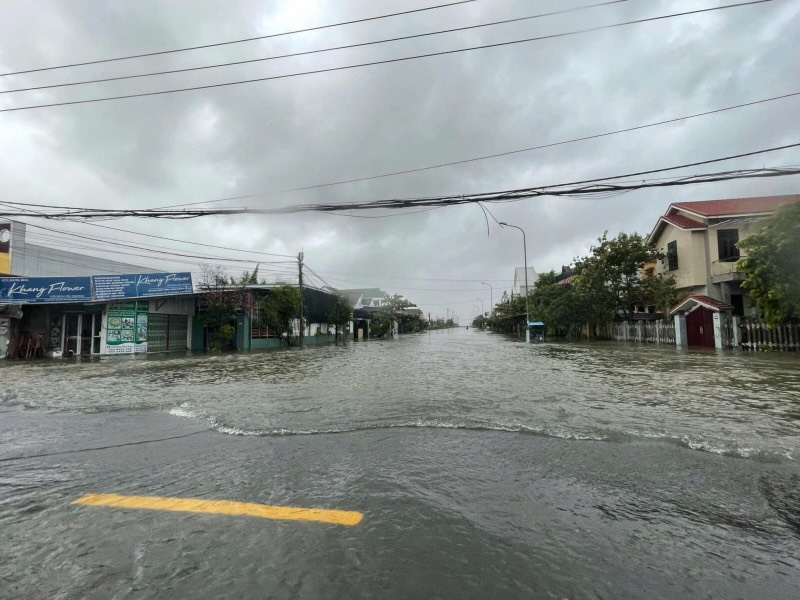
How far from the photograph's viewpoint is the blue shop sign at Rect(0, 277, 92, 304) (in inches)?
851

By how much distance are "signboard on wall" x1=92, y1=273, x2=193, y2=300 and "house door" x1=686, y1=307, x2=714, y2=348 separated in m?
26.7

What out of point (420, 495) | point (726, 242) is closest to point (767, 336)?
point (726, 242)

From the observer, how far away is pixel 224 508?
3.43 m

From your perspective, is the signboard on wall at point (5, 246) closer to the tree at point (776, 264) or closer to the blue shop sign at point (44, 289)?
the blue shop sign at point (44, 289)

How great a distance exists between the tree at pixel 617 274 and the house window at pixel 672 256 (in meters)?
0.72

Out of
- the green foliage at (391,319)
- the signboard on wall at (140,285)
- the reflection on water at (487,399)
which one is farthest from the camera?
the green foliage at (391,319)

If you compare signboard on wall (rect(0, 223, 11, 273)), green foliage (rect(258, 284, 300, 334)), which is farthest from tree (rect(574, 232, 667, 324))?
signboard on wall (rect(0, 223, 11, 273))

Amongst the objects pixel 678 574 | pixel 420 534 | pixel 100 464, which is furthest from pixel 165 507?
pixel 678 574

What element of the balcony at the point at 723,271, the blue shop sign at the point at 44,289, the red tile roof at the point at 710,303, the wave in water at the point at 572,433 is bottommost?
the wave in water at the point at 572,433

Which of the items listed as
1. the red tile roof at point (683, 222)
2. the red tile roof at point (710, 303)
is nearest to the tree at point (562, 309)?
the red tile roof at point (683, 222)

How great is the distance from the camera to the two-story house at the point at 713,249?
25.3 m

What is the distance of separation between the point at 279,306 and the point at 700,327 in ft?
78.8

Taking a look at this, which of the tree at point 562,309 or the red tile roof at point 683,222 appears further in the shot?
the tree at point 562,309

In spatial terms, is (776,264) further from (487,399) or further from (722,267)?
(487,399)
